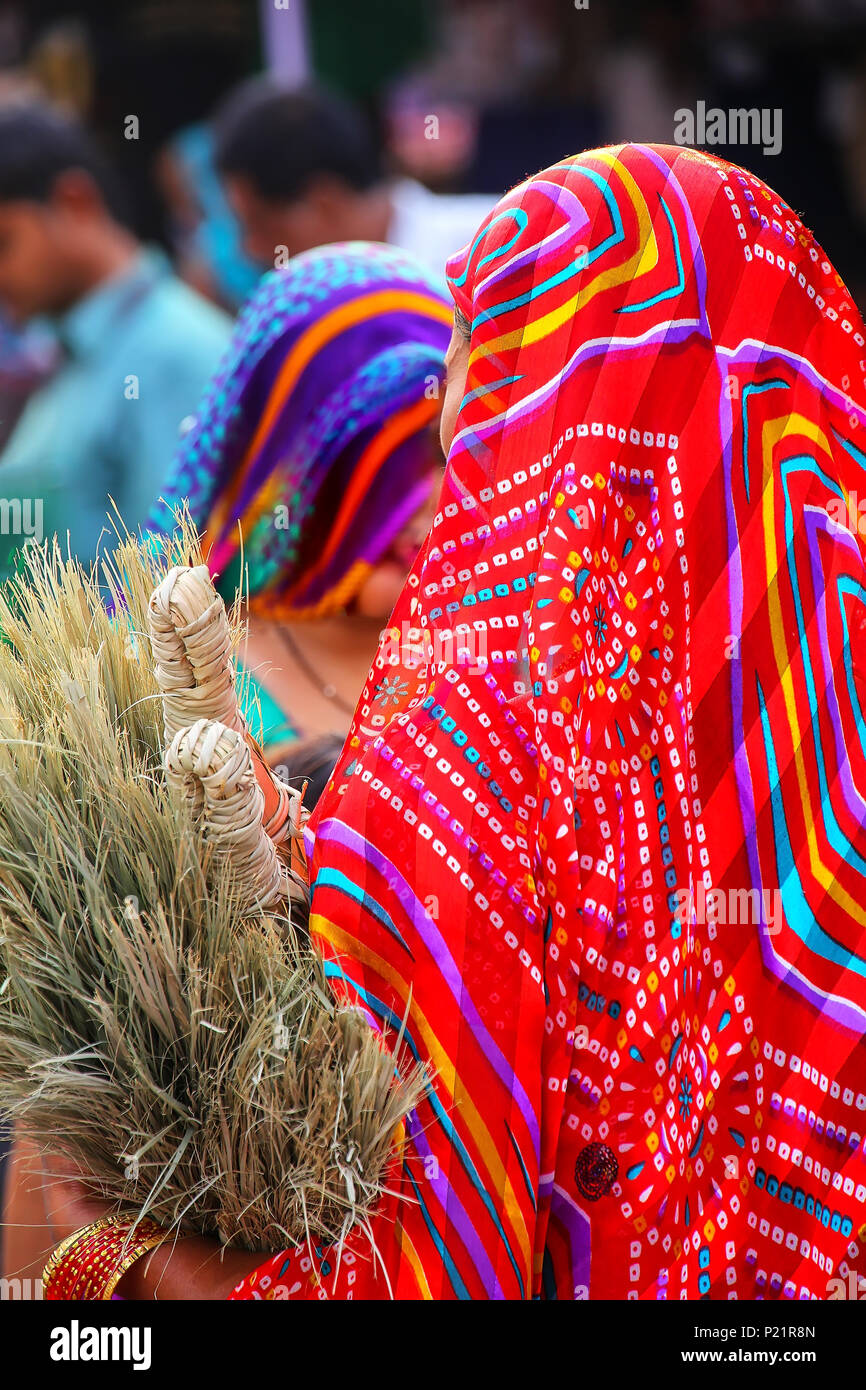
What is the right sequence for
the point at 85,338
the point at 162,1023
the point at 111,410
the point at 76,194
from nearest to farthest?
the point at 162,1023 → the point at 111,410 → the point at 85,338 → the point at 76,194

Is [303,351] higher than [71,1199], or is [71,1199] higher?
[303,351]

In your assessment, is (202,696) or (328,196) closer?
(202,696)

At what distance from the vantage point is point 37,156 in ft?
11.8

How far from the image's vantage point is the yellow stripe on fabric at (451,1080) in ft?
3.27

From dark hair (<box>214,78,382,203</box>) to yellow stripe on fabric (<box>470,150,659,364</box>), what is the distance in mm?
3193

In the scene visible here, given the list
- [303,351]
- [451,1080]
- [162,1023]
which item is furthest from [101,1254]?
[303,351]

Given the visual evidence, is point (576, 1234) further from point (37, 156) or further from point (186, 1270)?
point (37, 156)

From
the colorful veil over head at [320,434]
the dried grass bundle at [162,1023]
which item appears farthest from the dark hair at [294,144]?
the dried grass bundle at [162,1023]

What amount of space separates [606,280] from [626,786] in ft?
1.31

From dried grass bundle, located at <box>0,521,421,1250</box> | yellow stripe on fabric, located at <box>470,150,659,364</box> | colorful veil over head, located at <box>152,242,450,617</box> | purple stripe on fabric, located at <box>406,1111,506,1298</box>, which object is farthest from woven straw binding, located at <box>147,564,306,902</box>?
colorful veil over head, located at <box>152,242,450,617</box>

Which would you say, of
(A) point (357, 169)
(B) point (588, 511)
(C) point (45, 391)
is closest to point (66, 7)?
(A) point (357, 169)

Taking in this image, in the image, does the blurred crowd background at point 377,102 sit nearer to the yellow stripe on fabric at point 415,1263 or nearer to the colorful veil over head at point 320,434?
the colorful veil over head at point 320,434
